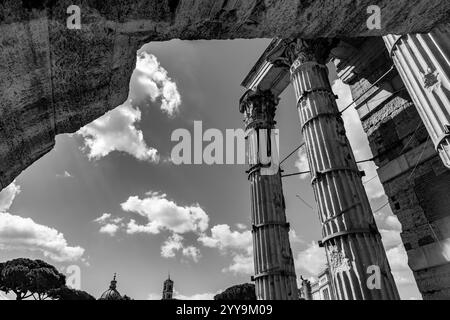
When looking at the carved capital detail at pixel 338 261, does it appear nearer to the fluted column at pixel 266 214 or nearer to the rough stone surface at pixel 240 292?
the fluted column at pixel 266 214

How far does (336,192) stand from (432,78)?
320 centimetres

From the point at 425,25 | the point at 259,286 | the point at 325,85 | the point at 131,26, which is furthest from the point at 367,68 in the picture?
the point at 131,26

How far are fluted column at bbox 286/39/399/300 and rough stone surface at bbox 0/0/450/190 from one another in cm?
554

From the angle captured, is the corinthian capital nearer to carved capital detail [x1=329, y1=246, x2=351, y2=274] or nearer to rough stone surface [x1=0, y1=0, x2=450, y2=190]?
carved capital detail [x1=329, y1=246, x2=351, y2=274]

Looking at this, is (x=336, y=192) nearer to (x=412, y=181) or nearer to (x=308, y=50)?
(x=412, y=181)

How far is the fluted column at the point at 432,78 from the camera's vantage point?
14.3ft

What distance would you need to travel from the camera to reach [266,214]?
9.98 meters

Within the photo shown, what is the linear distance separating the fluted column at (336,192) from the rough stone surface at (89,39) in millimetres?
5541

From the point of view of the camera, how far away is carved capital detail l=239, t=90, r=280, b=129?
12047 millimetres

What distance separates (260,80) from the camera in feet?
40.7

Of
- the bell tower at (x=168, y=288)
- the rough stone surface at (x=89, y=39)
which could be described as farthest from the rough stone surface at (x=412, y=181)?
the bell tower at (x=168, y=288)

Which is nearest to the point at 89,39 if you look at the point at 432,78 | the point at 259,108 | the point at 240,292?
the point at 432,78

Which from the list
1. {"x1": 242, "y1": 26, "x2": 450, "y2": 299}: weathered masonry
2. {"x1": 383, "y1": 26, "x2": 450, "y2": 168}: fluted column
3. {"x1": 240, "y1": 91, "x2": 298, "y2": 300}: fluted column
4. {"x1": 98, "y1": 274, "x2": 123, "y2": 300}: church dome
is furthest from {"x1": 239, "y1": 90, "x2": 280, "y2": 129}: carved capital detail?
{"x1": 98, "y1": 274, "x2": 123, "y2": 300}: church dome

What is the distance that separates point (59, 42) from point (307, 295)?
33.2m
